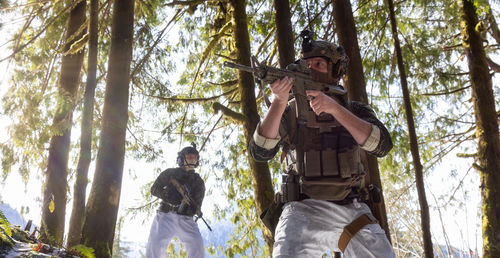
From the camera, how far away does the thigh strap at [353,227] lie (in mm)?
2236

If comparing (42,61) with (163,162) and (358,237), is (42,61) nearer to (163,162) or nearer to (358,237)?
(163,162)

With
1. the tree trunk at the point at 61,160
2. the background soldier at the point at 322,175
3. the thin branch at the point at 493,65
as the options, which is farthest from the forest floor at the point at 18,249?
the thin branch at the point at 493,65

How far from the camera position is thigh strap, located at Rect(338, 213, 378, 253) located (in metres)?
2.24

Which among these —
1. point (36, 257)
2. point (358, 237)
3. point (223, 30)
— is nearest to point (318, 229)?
point (358, 237)

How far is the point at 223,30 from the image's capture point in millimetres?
6602

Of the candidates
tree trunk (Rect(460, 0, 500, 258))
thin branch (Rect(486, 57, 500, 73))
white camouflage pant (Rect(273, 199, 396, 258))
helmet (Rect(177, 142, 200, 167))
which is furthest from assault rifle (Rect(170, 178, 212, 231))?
thin branch (Rect(486, 57, 500, 73))

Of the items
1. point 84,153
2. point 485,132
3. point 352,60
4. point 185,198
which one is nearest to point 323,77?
point 352,60

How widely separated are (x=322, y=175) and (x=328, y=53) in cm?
97

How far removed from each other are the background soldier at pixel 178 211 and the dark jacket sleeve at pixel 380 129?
3.83 metres

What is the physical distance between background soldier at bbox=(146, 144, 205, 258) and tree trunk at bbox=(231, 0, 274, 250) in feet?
3.72

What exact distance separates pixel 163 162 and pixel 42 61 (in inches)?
137

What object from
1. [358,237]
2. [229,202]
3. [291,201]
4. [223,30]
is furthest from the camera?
[229,202]

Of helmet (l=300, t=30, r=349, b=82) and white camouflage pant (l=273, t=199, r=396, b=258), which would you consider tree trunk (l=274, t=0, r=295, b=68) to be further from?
white camouflage pant (l=273, t=199, r=396, b=258)

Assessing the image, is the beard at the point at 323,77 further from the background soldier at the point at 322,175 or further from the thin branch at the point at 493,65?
the thin branch at the point at 493,65
